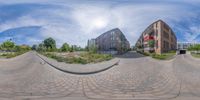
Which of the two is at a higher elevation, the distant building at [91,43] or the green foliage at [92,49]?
the distant building at [91,43]

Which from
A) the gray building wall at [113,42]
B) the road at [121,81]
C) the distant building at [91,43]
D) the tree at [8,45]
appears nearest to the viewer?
the gray building wall at [113,42]

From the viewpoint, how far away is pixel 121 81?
13.6ft

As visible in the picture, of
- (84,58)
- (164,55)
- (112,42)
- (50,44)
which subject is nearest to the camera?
(112,42)

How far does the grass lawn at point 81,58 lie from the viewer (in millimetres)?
4027

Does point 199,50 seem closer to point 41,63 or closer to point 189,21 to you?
point 189,21

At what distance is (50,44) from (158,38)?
3.70 ft

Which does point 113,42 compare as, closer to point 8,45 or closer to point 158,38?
point 158,38

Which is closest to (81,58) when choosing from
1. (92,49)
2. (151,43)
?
(92,49)

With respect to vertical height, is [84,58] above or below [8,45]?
below

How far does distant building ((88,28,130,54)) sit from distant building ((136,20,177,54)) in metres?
0.15

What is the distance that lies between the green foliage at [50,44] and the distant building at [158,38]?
2.86ft

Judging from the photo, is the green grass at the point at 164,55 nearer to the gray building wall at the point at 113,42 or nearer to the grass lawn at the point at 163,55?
the grass lawn at the point at 163,55

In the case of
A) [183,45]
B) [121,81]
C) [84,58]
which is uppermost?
[183,45]

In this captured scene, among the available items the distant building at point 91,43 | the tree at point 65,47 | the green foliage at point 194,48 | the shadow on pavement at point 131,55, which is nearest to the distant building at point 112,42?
the distant building at point 91,43
